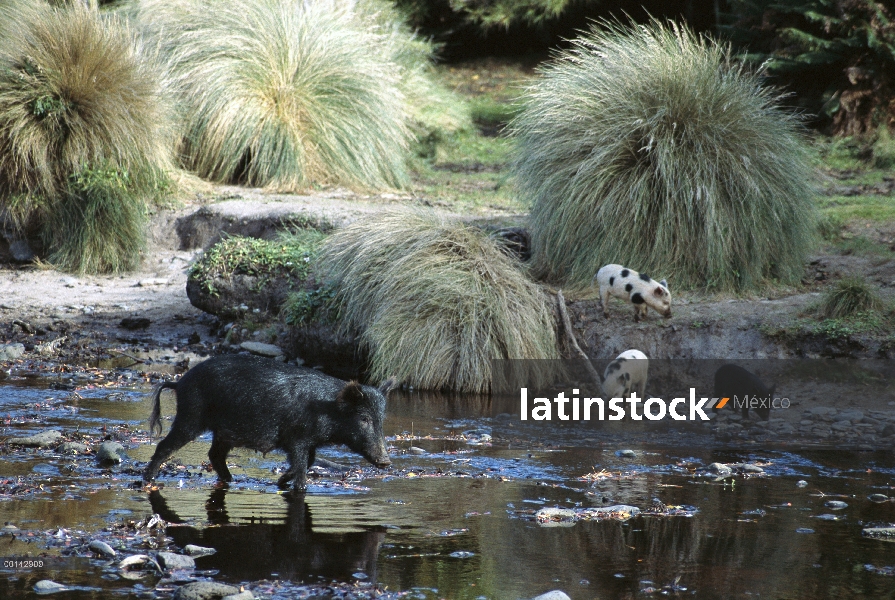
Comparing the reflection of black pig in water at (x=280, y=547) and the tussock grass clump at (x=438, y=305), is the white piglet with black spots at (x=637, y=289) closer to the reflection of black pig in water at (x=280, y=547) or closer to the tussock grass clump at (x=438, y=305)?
the tussock grass clump at (x=438, y=305)

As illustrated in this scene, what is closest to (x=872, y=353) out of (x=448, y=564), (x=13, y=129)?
(x=448, y=564)

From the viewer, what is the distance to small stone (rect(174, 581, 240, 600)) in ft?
13.2

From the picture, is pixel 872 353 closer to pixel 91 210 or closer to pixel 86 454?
pixel 86 454

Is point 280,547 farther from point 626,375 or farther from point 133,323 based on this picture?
point 133,323

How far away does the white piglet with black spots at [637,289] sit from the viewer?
8711 millimetres

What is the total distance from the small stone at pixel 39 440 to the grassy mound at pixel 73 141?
17.3 feet

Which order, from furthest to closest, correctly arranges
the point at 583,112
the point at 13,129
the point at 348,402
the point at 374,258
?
the point at 13,129
the point at 583,112
the point at 374,258
the point at 348,402

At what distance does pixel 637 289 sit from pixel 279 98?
6415 millimetres

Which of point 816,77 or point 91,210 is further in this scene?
point 816,77

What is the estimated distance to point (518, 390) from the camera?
8625 mm

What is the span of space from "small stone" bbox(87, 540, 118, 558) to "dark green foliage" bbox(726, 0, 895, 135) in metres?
11.6

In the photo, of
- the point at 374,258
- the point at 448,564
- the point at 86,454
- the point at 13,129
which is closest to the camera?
the point at 448,564

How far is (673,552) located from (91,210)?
839cm

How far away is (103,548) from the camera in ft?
14.7
